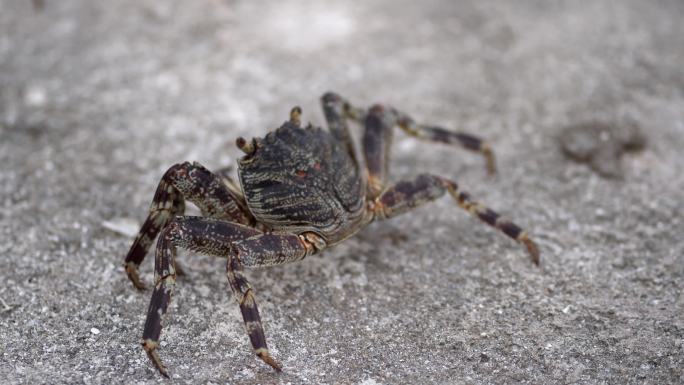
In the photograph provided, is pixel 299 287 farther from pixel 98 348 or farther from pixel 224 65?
pixel 224 65

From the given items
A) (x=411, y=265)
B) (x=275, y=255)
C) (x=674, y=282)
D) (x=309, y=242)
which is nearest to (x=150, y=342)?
(x=275, y=255)

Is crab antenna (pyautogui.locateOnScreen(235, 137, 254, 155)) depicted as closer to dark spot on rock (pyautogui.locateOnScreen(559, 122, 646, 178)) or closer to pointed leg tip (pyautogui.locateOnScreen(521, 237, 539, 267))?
pointed leg tip (pyautogui.locateOnScreen(521, 237, 539, 267))

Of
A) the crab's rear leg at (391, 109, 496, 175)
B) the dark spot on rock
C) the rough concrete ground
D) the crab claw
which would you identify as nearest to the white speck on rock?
the rough concrete ground

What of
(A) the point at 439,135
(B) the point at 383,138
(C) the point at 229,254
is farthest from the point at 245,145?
(A) the point at 439,135

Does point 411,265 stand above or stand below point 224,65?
below

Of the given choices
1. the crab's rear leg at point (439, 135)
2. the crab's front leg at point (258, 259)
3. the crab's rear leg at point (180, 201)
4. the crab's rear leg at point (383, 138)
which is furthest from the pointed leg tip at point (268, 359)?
the crab's rear leg at point (439, 135)

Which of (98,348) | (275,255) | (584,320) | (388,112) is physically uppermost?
(388,112)

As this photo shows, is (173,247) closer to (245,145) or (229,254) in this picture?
(229,254)

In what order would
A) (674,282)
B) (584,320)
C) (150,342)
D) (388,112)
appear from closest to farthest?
1. (150,342)
2. (584,320)
3. (674,282)
4. (388,112)
